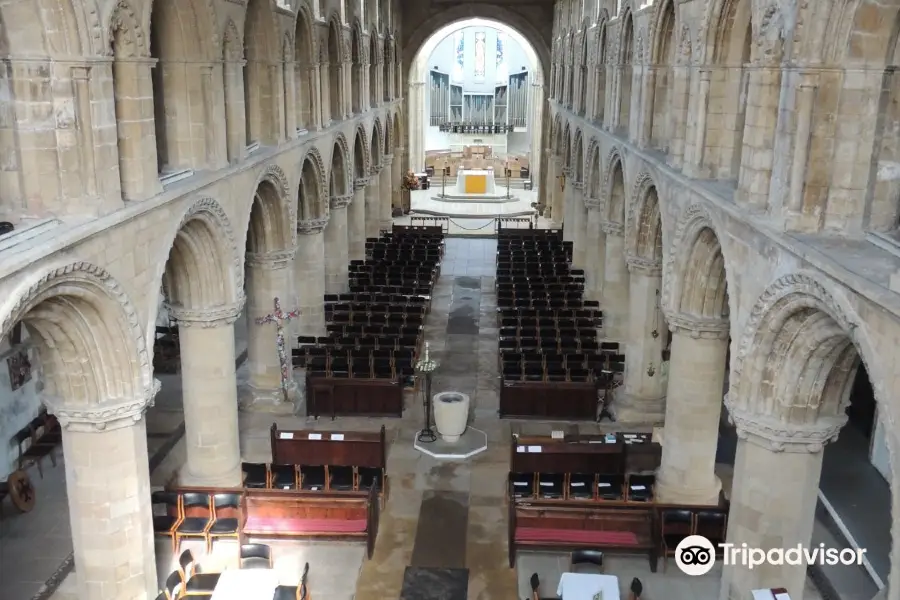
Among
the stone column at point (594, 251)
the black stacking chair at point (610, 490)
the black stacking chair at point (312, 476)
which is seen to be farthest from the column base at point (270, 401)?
the stone column at point (594, 251)

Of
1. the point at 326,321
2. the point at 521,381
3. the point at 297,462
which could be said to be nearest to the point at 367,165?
the point at 326,321

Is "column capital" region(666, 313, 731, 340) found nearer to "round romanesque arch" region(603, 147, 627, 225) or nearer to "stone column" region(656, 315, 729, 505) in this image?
"stone column" region(656, 315, 729, 505)

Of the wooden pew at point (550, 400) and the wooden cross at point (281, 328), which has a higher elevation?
the wooden cross at point (281, 328)

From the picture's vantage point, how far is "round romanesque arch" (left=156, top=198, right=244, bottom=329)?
13.2 m

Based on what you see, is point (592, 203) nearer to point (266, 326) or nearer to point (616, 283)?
point (616, 283)

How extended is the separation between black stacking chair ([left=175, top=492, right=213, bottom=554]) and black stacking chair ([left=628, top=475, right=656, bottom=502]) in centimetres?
651

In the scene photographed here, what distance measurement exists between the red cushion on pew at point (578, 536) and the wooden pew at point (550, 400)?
555 cm

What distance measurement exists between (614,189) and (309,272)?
7764mm

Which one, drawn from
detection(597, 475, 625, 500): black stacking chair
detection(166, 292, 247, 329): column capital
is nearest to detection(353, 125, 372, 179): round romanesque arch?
detection(166, 292, 247, 329): column capital

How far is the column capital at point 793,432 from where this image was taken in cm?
991

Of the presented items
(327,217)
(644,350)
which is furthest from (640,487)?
(327,217)

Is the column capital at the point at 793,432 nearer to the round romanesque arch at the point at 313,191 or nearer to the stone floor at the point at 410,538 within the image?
the stone floor at the point at 410,538

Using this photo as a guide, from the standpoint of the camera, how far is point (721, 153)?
41.2 ft

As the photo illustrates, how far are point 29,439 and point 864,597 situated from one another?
48.0 feet
